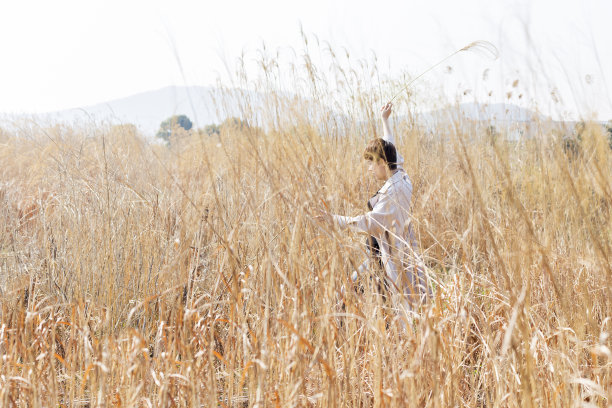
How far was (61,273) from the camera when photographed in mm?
2207

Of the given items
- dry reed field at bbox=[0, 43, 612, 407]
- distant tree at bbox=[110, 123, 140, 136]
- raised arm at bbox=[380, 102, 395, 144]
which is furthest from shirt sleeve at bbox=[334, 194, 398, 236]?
distant tree at bbox=[110, 123, 140, 136]

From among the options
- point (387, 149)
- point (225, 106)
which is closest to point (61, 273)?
point (225, 106)

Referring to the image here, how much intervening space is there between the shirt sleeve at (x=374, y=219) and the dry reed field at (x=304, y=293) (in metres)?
0.06

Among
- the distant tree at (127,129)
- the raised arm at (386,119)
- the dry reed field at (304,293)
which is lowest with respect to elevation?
the dry reed field at (304,293)

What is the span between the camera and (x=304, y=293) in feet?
4.75

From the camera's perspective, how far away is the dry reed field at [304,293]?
1.26 meters

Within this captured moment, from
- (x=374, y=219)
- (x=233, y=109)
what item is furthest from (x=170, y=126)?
(x=374, y=219)

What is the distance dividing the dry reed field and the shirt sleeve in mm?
64

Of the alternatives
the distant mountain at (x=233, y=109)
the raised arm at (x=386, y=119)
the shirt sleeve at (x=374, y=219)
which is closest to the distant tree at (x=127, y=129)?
the distant mountain at (x=233, y=109)

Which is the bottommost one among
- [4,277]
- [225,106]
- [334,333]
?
[334,333]

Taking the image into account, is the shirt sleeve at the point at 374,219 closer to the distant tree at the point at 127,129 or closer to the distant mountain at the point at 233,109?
the distant mountain at the point at 233,109

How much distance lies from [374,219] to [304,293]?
0.33 meters

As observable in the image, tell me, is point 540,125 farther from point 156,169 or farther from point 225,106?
point 156,169

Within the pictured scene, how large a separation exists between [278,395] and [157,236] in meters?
1.11
